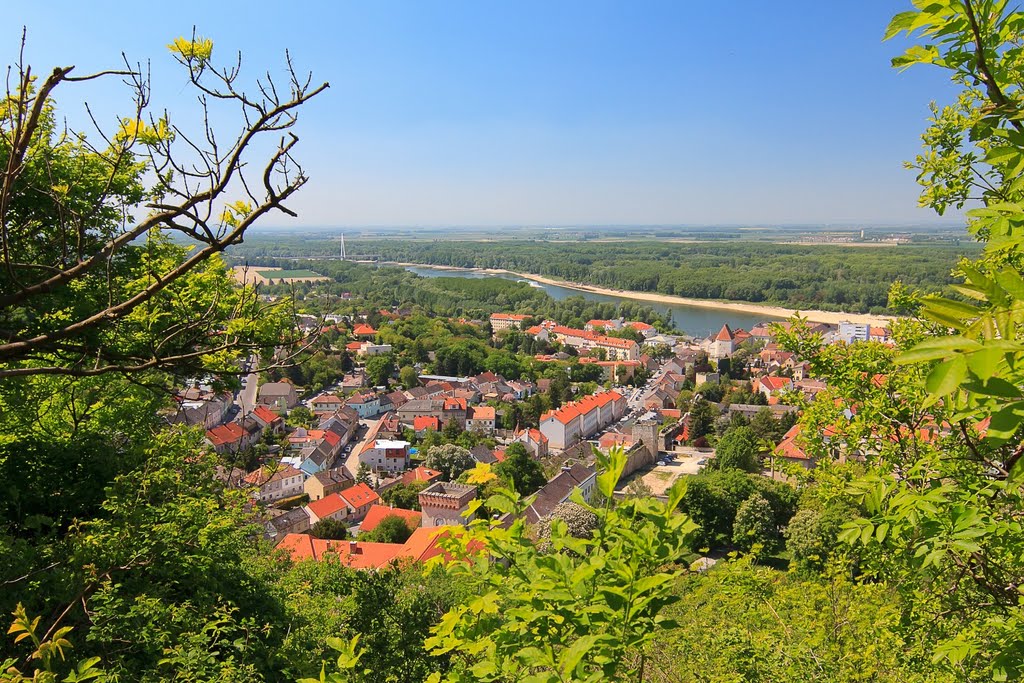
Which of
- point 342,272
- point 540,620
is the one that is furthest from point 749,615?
point 342,272

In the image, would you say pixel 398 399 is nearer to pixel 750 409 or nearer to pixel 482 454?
pixel 482 454

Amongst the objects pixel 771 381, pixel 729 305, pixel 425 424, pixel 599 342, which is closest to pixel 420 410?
pixel 425 424

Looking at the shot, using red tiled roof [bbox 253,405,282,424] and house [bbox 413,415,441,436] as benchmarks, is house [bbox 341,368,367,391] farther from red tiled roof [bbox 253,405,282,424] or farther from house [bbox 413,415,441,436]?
house [bbox 413,415,441,436]

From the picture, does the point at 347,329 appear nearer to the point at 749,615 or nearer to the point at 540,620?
the point at 749,615

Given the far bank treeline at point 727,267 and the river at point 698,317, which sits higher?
the far bank treeline at point 727,267

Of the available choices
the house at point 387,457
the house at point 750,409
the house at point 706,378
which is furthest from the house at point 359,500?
the house at point 706,378

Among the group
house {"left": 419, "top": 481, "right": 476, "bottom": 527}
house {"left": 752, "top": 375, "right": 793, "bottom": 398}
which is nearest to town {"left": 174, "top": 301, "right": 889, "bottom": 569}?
house {"left": 419, "top": 481, "right": 476, "bottom": 527}

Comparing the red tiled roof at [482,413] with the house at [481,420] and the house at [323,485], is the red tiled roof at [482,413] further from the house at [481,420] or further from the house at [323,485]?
the house at [323,485]
